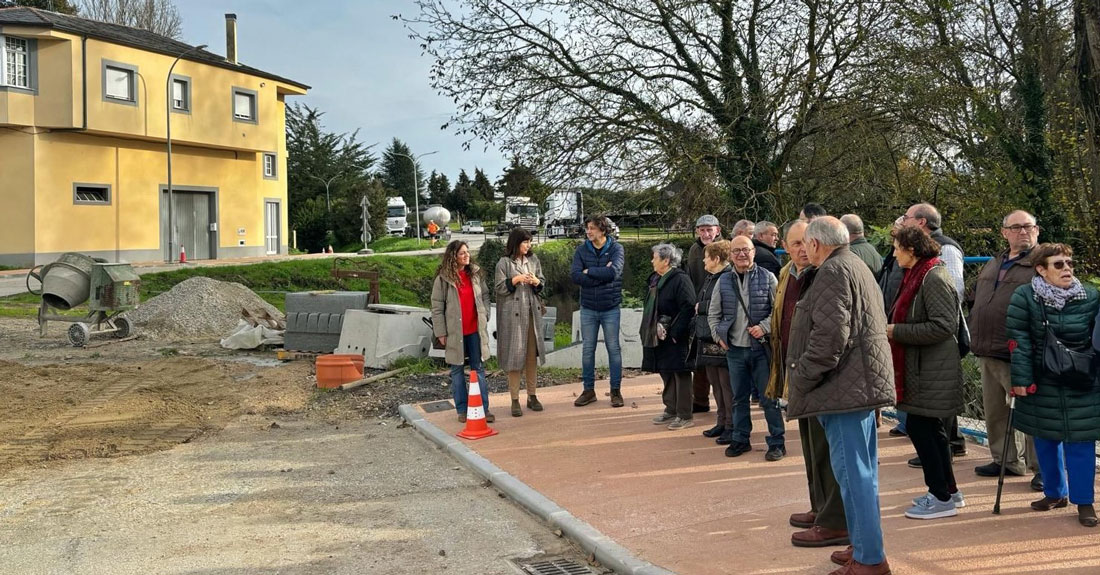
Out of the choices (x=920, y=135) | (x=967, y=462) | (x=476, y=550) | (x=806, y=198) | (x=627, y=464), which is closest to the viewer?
(x=476, y=550)

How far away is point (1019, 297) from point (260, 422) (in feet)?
25.5

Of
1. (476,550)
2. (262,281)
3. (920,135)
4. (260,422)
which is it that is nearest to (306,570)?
(476,550)

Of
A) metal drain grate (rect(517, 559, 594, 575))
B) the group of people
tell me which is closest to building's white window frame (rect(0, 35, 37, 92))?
the group of people

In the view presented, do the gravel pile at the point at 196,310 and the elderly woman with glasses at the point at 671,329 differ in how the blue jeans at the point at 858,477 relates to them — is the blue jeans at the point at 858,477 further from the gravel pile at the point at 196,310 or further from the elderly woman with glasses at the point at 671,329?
the gravel pile at the point at 196,310

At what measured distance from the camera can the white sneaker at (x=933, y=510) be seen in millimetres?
5586

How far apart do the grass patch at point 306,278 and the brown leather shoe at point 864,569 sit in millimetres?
23664

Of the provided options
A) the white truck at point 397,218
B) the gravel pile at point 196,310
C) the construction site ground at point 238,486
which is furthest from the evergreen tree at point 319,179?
the construction site ground at point 238,486

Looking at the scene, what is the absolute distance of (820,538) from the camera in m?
5.23

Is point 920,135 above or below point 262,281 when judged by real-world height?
above

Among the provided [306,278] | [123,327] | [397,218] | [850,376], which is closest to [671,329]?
[850,376]

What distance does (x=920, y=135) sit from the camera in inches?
655

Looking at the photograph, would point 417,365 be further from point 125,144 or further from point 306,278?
point 125,144

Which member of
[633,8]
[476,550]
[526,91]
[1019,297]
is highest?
[633,8]

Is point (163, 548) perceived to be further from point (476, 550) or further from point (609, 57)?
point (609, 57)
